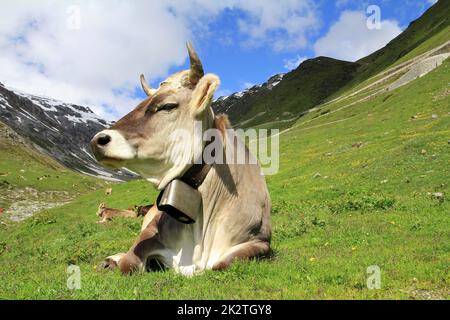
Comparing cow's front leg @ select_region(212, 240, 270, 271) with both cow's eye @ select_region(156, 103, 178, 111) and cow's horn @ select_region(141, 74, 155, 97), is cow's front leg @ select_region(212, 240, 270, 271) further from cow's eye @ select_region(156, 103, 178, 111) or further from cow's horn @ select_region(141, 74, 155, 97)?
cow's horn @ select_region(141, 74, 155, 97)

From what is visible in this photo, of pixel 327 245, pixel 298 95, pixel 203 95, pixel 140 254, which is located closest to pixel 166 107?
pixel 203 95

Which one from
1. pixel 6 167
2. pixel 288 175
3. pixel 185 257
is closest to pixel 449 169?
pixel 288 175

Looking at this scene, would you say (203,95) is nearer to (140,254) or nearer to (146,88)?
(146,88)

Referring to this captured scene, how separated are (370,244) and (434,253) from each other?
5.98 ft

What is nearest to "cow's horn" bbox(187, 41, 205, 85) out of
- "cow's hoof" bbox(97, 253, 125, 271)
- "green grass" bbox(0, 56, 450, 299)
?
"green grass" bbox(0, 56, 450, 299)

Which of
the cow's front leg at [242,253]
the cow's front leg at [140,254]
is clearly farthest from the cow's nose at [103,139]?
the cow's front leg at [242,253]

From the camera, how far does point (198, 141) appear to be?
21.1 ft

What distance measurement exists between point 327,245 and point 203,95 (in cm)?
607

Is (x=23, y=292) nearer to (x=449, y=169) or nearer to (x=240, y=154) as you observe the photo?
(x=240, y=154)

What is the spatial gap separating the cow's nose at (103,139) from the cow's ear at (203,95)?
4.31ft

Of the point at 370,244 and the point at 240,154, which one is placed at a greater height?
the point at 240,154

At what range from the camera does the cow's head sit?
6.02 m

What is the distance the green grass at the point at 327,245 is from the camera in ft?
19.7

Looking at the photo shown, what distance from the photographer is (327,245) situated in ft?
35.6
